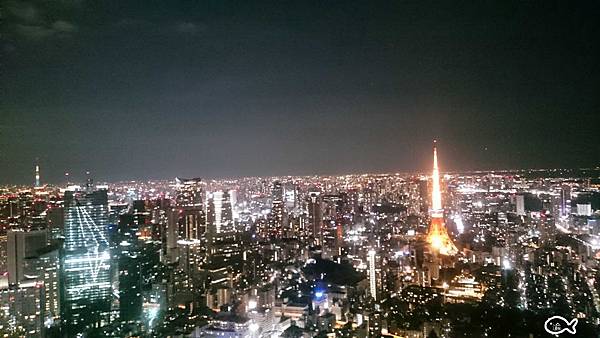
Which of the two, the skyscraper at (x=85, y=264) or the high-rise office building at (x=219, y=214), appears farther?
the high-rise office building at (x=219, y=214)

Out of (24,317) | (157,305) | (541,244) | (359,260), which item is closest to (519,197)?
(541,244)

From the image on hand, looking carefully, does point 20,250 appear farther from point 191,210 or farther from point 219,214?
point 219,214

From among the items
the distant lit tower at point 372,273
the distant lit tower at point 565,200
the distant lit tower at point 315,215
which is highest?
the distant lit tower at point 565,200

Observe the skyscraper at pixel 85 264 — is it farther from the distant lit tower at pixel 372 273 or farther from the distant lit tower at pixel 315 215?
the distant lit tower at pixel 315 215

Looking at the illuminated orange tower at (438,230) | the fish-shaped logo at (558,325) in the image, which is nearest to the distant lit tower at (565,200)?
→ the fish-shaped logo at (558,325)

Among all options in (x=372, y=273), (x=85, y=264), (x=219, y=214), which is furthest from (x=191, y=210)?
(x=372, y=273)
